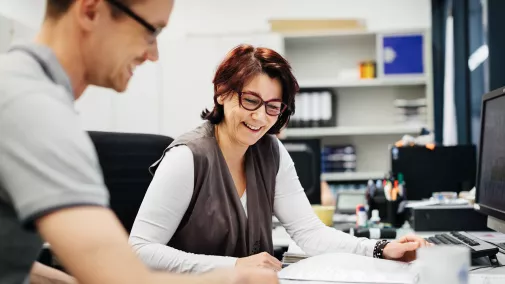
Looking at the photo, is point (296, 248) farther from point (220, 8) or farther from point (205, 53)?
point (220, 8)

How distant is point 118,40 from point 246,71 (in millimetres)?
889

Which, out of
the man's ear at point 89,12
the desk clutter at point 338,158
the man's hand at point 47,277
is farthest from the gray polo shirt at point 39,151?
the desk clutter at point 338,158

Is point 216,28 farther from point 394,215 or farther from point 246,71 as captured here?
point 246,71

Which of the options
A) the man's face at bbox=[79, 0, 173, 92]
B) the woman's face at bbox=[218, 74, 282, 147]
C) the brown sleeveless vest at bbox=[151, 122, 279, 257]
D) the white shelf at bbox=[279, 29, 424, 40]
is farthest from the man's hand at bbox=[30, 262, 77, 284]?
the white shelf at bbox=[279, 29, 424, 40]

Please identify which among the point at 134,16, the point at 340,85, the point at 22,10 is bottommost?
the point at 134,16

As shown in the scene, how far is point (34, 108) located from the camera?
2.02ft

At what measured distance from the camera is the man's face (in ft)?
2.47

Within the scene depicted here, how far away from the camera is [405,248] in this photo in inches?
56.1

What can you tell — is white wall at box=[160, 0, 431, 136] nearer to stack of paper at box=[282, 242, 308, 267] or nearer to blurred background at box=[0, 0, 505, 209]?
blurred background at box=[0, 0, 505, 209]

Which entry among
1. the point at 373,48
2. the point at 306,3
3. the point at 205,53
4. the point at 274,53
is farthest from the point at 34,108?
the point at 306,3

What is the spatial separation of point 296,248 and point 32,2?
3540mm

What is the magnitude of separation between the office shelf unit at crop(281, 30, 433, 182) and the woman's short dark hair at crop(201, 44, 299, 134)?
286cm

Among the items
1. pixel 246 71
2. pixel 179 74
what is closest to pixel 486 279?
pixel 246 71

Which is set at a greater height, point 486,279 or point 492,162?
point 492,162
